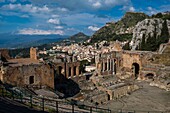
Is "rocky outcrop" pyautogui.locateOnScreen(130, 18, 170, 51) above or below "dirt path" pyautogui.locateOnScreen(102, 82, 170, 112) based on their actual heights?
above

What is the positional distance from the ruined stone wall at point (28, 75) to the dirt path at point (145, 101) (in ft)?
26.4

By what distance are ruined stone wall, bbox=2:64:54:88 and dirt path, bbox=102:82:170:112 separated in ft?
26.4

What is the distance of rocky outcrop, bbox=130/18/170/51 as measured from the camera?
2662 inches

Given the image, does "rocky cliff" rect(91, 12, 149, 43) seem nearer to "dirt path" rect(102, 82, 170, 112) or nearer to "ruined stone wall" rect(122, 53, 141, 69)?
"ruined stone wall" rect(122, 53, 141, 69)

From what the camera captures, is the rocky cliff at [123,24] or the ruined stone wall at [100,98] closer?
the ruined stone wall at [100,98]

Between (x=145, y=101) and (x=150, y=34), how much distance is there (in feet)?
130

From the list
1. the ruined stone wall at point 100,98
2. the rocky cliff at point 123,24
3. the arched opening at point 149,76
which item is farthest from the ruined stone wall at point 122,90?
the rocky cliff at point 123,24

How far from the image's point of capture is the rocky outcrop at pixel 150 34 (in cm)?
6762

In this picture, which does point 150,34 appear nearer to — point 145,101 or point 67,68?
point 67,68

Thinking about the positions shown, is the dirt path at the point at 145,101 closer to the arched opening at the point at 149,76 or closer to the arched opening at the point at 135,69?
the arched opening at the point at 149,76

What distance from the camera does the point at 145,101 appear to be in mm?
34500

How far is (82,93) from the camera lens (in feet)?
112

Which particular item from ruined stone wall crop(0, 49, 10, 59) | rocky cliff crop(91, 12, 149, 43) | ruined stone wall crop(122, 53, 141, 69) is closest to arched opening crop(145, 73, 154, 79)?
ruined stone wall crop(122, 53, 141, 69)

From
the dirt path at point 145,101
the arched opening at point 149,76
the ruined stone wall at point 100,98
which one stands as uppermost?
the arched opening at point 149,76
